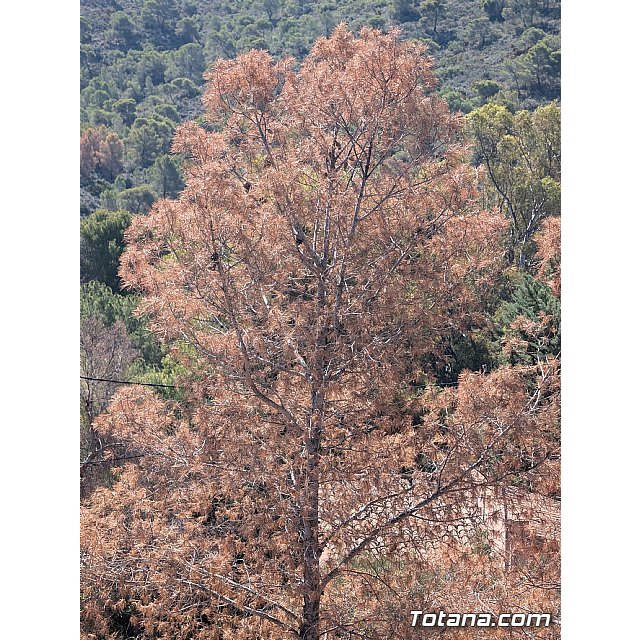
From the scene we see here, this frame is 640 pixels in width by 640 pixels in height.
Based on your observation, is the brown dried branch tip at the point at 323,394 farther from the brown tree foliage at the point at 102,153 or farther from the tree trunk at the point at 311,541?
the brown tree foliage at the point at 102,153

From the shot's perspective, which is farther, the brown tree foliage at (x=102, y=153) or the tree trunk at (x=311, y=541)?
the brown tree foliage at (x=102, y=153)

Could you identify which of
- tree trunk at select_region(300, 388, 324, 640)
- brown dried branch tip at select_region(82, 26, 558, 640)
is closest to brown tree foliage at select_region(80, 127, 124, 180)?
brown dried branch tip at select_region(82, 26, 558, 640)

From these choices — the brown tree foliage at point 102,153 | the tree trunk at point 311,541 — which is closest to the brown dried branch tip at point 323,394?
the tree trunk at point 311,541

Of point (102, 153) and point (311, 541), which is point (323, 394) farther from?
point (102, 153)

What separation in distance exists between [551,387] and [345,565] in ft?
4.39

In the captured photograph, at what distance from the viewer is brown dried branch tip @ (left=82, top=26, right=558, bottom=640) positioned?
13.3 ft

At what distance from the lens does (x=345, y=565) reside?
14.1 feet

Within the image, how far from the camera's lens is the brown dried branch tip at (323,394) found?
4055 millimetres

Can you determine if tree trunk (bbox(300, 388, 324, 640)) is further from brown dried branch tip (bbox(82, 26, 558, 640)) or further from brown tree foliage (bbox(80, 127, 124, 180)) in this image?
brown tree foliage (bbox(80, 127, 124, 180))

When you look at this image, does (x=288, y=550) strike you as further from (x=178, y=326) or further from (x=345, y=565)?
(x=178, y=326)

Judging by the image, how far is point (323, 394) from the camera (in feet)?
13.9

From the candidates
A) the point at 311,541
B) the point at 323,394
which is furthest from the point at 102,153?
the point at 311,541

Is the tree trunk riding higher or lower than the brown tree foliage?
lower
